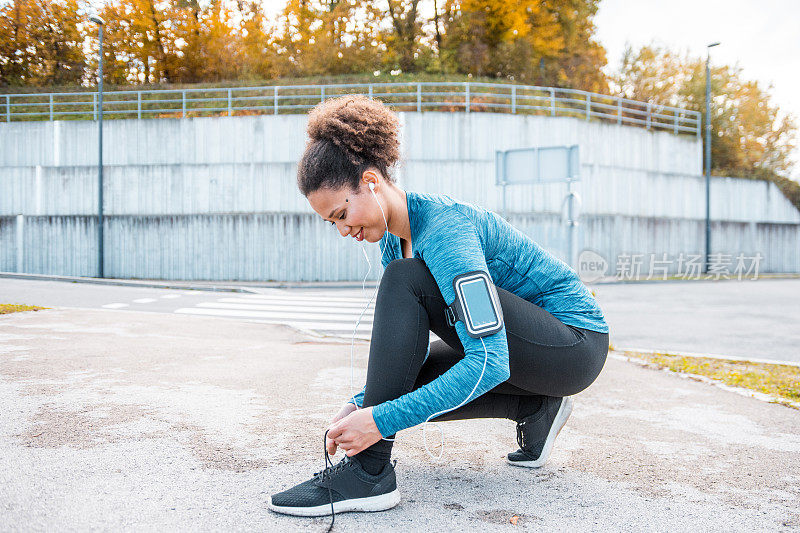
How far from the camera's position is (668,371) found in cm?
543

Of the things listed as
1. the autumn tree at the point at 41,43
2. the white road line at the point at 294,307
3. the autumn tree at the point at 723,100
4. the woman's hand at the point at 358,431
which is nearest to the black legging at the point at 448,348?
the woman's hand at the point at 358,431

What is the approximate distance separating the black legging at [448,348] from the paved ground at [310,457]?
0.38m

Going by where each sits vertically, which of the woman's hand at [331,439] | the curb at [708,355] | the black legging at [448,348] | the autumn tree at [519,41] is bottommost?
the curb at [708,355]

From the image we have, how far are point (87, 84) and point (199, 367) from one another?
97.7 feet

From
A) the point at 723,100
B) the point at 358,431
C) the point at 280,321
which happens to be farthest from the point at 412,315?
the point at 723,100

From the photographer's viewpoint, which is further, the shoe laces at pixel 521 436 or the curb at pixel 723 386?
the curb at pixel 723 386

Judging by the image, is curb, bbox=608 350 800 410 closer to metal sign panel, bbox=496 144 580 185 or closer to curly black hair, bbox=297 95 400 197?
curly black hair, bbox=297 95 400 197

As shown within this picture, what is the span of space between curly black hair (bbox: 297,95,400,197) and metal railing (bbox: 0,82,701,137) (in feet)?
63.4

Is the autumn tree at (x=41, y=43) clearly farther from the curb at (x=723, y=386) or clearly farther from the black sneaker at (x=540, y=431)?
the black sneaker at (x=540, y=431)

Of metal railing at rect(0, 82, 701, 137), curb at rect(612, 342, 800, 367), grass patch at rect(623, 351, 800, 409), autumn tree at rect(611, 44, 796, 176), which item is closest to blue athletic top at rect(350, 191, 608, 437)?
grass patch at rect(623, 351, 800, 409)

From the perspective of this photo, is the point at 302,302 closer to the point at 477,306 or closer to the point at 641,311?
the point at 641,311

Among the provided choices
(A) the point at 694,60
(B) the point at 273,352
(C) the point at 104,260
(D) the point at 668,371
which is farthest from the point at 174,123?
(A) the point at 694,60

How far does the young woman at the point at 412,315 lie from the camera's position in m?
2.11

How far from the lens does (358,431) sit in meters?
2.12
